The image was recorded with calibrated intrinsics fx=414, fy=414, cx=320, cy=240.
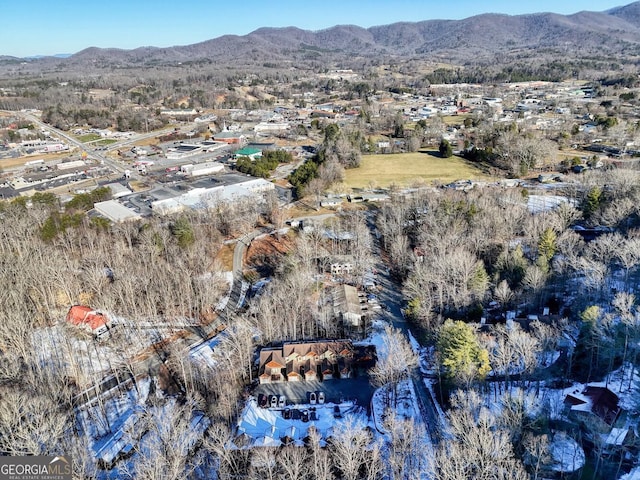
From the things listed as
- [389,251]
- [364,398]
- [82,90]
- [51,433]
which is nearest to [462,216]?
[389,251]

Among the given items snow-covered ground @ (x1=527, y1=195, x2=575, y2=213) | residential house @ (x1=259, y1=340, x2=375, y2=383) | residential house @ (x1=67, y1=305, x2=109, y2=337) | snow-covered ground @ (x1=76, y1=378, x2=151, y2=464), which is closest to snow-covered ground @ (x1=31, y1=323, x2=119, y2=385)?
residential house @ (x1=67, y1=305, x2=109, y2=337)

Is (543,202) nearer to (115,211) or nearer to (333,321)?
(333,321)

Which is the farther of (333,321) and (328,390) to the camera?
(333,321)

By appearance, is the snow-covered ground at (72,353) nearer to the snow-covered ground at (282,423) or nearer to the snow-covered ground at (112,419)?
the snow-covered ground at (112,419)

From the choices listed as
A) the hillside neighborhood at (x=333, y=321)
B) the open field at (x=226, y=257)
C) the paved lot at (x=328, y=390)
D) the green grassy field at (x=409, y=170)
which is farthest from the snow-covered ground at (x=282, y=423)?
the green grassy field at (x=409, y=170)

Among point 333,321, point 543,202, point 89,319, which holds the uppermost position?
point 543,202

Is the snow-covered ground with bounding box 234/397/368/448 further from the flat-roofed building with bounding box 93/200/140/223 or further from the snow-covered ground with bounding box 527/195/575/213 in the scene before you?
the snow-covered ground with bounding box 527/195/575/213

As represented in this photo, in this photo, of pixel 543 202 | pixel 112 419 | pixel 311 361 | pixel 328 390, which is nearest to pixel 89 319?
pixel 112 419

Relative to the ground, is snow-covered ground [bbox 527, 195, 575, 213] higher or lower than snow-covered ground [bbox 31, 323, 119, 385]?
higher
